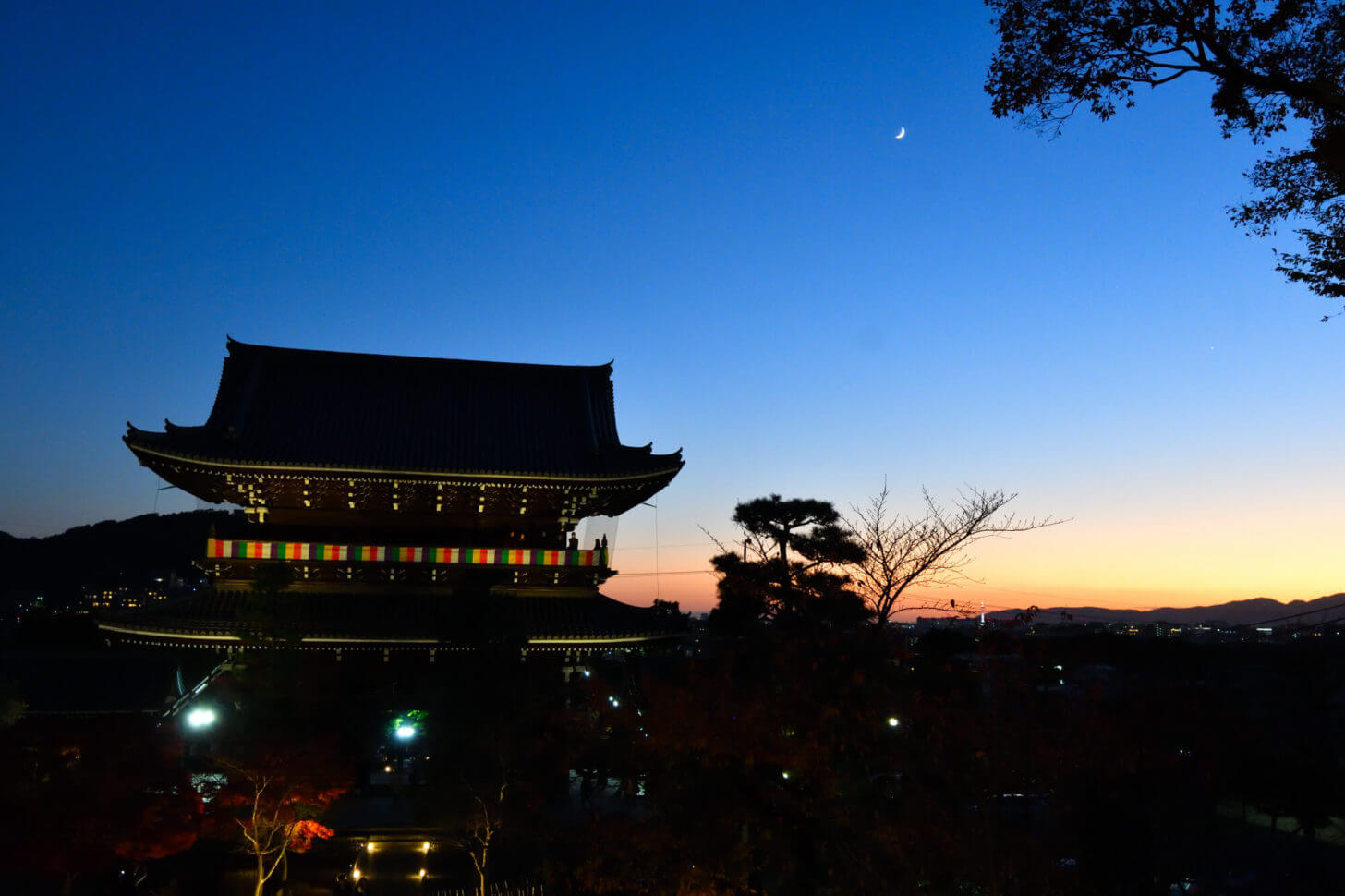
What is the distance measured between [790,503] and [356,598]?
17.9 m

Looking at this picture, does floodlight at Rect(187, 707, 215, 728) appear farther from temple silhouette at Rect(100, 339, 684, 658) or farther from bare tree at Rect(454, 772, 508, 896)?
bare tree at Rect(454, 772, 508, 896)

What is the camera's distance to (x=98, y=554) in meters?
94.2

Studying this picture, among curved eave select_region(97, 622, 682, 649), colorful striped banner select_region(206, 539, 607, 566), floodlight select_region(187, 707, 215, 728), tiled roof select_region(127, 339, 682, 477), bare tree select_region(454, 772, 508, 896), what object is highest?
tiled roof select_region(127, 339, 682, 477)

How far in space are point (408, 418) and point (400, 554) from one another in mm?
4913

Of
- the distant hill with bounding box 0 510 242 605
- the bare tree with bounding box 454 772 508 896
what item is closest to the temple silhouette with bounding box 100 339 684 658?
the bare tree with bounding box 454 772 508 896

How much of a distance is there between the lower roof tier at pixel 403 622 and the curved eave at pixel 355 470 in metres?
3.20

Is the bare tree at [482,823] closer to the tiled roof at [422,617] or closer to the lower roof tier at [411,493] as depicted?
the tiled roof at [422,617]

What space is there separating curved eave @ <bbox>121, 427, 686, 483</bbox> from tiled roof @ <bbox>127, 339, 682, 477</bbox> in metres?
0.08

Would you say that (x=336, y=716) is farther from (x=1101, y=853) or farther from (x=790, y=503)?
(x=790, y=503)

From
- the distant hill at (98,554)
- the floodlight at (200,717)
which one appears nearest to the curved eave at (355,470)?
the floodlight at (200,717)

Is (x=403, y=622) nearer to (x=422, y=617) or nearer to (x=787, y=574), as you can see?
(x=422, y=617)

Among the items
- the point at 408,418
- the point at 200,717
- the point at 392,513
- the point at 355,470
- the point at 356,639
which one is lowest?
the point at 200,717

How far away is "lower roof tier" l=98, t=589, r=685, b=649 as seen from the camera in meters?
19.1

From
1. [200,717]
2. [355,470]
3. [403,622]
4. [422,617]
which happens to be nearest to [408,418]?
[355,470]
